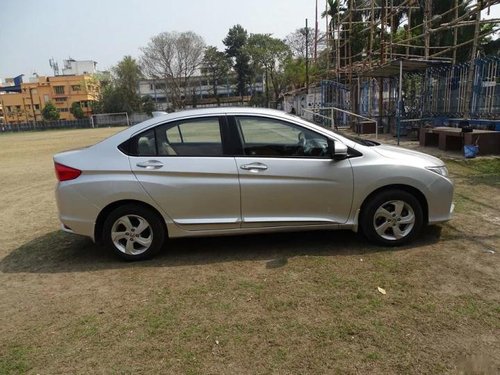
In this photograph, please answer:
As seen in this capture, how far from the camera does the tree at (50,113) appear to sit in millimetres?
78894

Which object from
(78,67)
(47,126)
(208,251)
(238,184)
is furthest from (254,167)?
(78,67)

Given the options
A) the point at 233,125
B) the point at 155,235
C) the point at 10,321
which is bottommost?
the point at 10,321

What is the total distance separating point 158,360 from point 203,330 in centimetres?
45

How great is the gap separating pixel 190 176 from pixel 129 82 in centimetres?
7711

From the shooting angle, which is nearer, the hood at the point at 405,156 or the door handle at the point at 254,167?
the door handle at the point at 254,167

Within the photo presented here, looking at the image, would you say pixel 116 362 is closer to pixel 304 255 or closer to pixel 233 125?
pixel 304 255

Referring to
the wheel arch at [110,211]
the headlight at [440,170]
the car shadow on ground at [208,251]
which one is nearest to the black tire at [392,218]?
the car shadow on ground at [208,251]

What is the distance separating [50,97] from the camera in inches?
3435

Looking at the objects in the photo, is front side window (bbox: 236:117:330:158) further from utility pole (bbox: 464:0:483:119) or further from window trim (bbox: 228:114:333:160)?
utility pole (bbox: 464:0:483:119)

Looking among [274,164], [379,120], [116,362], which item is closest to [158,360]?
[116,362]

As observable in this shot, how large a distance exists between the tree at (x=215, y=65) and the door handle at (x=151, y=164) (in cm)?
7374

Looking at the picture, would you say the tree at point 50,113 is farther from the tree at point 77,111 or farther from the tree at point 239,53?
the tree at point 239,53

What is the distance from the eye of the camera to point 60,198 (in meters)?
4.62

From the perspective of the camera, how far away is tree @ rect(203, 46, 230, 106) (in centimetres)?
A: 7562
